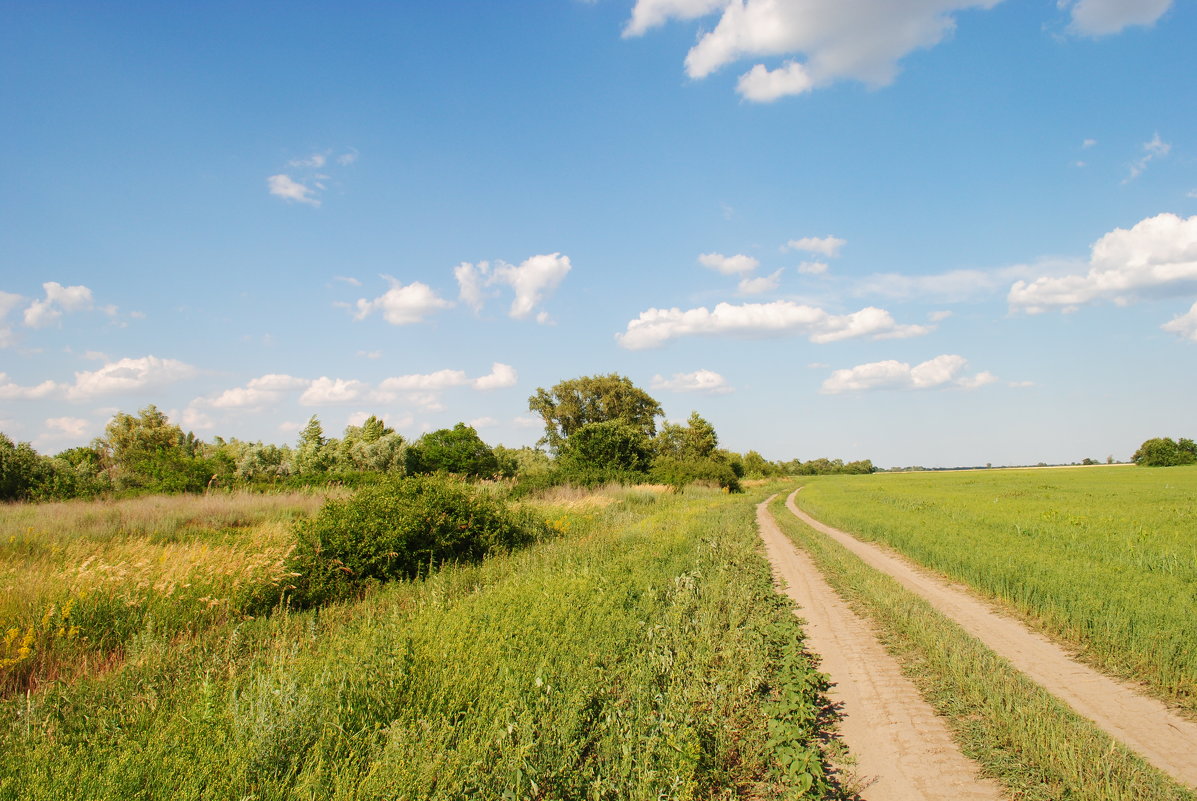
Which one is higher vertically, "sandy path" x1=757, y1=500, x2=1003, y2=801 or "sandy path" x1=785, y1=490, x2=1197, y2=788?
"sandy path" x1=757, y1=500, x2=1003, y2=801

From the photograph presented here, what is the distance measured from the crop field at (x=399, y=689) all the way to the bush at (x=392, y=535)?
2.12 feet

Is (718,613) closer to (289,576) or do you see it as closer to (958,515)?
(289,576)

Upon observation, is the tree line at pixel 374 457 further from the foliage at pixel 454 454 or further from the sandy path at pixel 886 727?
the sandy path at pixel 886 727

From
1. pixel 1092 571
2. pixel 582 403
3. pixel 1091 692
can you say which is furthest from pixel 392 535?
pixel 582 403

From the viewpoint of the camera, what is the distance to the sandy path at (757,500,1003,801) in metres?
4.12

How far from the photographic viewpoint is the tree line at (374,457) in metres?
21.1

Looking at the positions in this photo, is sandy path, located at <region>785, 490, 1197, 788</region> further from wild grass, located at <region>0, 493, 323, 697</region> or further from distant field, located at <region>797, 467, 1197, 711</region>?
wild grass, located at <region>0, 493, 323, 697</region>

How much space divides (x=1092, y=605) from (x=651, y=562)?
688 cm

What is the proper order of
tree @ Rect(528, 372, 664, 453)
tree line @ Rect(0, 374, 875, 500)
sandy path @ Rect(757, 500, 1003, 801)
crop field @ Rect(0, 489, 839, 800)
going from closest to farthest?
crop field @ Rect(0, 489, 839, 800), sandy path @ Rect(757, 500, 1003, 801), tree line @ Rect(0, 374, 875, 500), tree @ Rect(528, 372, 664, 453)

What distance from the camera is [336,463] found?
36.3 m

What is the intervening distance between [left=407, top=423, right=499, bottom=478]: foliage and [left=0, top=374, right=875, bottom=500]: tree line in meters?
0.08

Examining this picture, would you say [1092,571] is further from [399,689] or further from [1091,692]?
[399,689]

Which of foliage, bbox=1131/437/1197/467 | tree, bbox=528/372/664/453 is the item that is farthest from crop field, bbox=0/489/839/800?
foliage, bbox=1131/437/1197/467

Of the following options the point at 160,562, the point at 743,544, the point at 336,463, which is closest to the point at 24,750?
the point at 160,562
